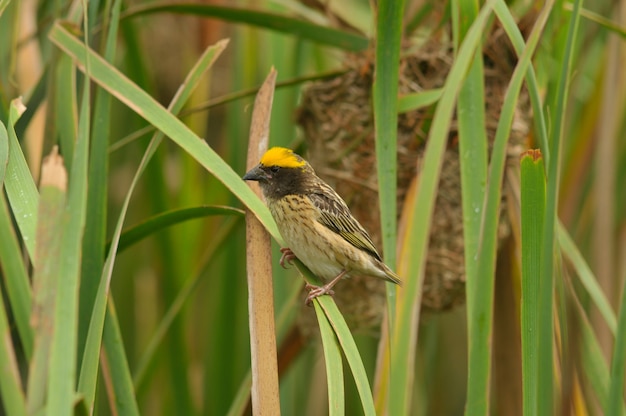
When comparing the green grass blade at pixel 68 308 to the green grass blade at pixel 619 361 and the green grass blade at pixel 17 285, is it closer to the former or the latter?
the green grass blade at pixel 17 285

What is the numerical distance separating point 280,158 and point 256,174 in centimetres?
11

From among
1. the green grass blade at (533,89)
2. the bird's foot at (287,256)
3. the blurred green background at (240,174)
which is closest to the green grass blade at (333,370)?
the blurred green background at (240,174)

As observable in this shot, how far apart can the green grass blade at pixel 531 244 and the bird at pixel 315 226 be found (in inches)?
34.2

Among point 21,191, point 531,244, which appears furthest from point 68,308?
point 531,244

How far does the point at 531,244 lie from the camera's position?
160 cm

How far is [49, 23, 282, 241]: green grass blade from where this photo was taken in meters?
1.89

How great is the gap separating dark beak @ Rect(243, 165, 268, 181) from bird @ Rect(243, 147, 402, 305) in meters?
0.04

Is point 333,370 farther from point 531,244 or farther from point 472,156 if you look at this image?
point 472,156

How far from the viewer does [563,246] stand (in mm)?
2492

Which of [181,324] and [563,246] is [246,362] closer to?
[181,324]

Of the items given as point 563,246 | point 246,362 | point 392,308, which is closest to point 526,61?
point 392,308

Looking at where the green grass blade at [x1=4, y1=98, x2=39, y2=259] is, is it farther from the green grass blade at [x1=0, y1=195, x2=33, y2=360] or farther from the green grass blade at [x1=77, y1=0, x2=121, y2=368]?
the green grass blade at [x1=77, y1=0, x2=121, y2=368]

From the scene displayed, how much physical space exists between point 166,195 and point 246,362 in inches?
32.2

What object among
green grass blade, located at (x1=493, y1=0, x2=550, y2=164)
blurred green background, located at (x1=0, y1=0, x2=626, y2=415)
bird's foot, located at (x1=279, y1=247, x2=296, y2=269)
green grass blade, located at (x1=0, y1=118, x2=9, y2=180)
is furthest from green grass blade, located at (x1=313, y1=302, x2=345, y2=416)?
bird's foot, located at (x1=279, y1=247, x2=296, y2=269)
